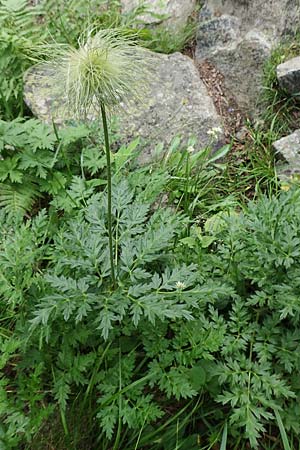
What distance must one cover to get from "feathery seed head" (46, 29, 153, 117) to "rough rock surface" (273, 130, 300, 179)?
6.54ft

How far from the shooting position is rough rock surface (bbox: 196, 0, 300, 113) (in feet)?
13.4

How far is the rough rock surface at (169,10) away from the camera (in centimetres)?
454

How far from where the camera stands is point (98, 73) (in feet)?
5.18

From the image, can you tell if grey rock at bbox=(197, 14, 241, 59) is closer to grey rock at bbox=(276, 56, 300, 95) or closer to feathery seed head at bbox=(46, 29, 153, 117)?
grey rock at bbox=(276, 56, 300, 95)

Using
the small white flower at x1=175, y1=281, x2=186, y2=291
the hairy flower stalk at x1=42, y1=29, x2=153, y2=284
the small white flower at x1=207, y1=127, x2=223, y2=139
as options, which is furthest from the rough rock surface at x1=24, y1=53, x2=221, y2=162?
the hairy flower stalk at x1=42, y1=29, x2=153, y2=284

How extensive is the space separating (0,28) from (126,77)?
2750mm

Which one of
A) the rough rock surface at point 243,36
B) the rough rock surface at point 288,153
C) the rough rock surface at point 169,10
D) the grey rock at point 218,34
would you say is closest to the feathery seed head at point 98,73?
the rough rock surface at point 288,153

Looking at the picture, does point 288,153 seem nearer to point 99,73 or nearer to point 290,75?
point 290,75

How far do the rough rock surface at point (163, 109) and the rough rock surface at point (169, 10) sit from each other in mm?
844

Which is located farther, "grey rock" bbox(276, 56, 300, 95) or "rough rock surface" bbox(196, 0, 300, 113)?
"rough rock surface" bbox(196, 0, 300, 113)

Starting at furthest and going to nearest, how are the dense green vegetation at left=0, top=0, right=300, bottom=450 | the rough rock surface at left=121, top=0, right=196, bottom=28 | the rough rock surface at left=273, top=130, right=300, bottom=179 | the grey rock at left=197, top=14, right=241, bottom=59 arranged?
the rough rock surface at left=121, top=0, right=196, bottom=28
the grey rock at left=197, top=14, right=241, bottom=59
the rough rock surface at left=273, top=130, right=300, bottom=179
the dense green vegetation at left=0, top=0, right=300, bottom=450

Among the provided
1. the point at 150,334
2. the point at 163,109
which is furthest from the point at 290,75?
the point at 150,334

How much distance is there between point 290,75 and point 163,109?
1.02 m

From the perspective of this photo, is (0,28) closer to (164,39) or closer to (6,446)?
(164,39)
